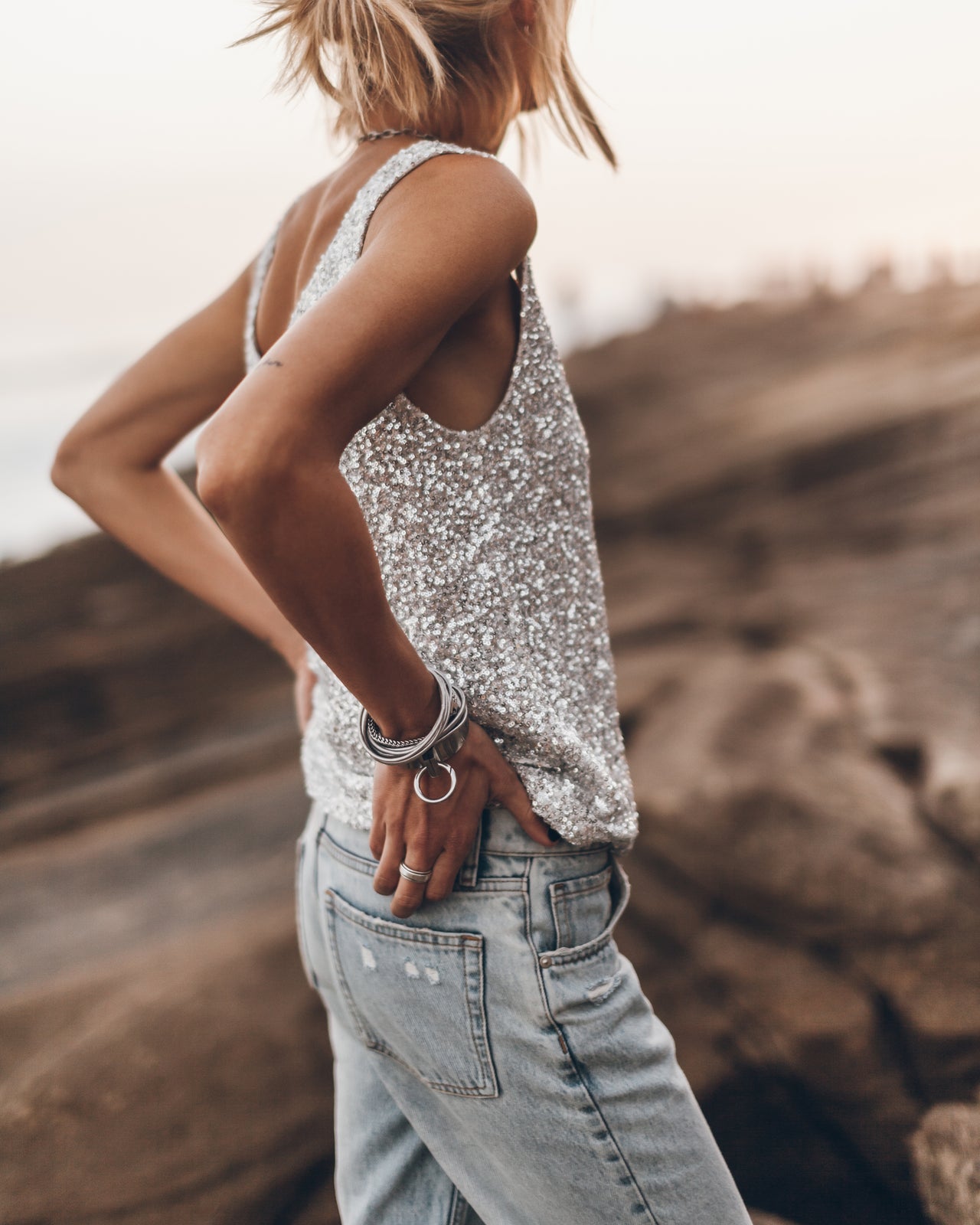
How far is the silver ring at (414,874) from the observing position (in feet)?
2.41

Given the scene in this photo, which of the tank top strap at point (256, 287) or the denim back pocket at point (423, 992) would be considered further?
the tank top strap at point (256, 287)

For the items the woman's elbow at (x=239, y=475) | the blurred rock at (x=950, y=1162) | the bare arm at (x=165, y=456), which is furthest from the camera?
the blurred rock at (x=950, y=1162)

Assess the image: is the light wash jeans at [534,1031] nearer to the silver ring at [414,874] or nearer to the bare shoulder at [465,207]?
the silver ring at [414,874]

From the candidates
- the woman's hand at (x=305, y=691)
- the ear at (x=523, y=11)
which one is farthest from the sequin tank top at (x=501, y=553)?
the woman's hand at (x=305, y=691)

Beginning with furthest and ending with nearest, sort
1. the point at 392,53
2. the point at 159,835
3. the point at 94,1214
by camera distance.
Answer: the point at 159,835 < the point at 94,1214 < the point at 392,53

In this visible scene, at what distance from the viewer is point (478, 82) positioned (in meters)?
0.80

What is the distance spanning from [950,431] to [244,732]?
2.66 meters

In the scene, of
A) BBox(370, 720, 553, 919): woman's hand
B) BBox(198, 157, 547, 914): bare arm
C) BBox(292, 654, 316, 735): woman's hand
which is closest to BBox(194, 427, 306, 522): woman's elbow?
BBox(198, 157, 547, 914): bare arm

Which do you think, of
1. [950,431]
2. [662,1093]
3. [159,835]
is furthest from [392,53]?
[950,431]

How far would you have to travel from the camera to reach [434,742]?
2.32ft

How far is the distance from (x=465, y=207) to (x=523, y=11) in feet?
0.79

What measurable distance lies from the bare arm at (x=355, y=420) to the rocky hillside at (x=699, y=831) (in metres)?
1.12

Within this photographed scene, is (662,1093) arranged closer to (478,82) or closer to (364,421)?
(364,421)

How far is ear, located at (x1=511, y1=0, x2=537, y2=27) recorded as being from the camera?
0.76 meters
